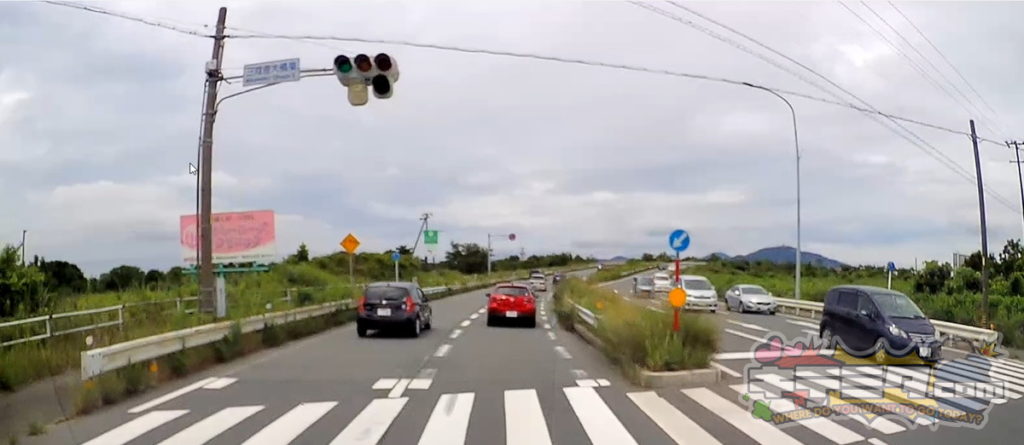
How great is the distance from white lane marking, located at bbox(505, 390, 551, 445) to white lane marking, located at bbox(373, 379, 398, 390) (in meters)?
1.90

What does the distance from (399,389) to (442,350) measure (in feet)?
20.4

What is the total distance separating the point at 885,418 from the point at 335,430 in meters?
6.36

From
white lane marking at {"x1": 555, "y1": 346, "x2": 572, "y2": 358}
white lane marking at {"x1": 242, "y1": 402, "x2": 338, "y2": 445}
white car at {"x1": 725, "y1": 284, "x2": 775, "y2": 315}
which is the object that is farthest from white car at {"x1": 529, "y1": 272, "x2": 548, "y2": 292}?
white lane marking at {"x1": 242, "y1": 402, "x2": 338, "y2": 445}

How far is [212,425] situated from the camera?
8.96 meters

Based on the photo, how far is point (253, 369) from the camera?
46.8 ft

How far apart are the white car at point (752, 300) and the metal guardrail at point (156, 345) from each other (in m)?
22.3

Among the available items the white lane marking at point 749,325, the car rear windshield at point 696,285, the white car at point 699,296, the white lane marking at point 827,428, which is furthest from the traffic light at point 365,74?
the car rear windshield at point 696,285

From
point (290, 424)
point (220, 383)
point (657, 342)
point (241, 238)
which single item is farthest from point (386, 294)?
point (290, 424)

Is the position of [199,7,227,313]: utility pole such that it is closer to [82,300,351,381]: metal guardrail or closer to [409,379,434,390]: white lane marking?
[82,300,351,381]: metal guardrail

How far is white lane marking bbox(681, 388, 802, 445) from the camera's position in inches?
322

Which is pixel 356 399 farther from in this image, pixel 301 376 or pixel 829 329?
pixel 829 329

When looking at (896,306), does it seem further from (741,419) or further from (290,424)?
(290,424)

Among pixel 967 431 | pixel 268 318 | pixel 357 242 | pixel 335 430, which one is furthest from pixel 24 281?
pixel 357 242

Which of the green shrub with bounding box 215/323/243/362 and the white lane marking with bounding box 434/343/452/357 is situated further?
the white lane marking with bounding box 434/343/452/357
